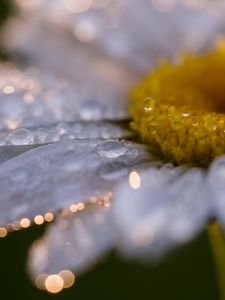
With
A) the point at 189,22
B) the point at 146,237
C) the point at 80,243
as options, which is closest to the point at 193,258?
the point at 189,22

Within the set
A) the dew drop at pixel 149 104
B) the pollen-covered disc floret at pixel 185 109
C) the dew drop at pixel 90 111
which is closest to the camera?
the pollen-covered disc floret at pixel 185 109

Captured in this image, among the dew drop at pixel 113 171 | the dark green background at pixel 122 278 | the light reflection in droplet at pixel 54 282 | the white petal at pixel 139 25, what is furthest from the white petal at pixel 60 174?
the dark green background at pixel 122 278

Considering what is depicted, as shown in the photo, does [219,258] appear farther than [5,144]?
Yes

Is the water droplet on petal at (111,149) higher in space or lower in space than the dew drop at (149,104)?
lower

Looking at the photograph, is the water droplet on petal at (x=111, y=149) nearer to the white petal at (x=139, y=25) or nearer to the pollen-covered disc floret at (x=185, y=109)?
the pollen-covered disc floret at (x=185, y=109)

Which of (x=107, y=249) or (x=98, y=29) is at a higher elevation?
(x=98, y=29)

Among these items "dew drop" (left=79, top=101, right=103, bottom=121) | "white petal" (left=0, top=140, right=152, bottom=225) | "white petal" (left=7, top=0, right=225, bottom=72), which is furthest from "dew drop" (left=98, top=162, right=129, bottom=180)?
"white petal" (left=7, top=0, right=225, bottom=72)

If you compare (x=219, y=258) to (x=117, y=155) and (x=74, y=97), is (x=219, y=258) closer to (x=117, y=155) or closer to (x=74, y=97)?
(x=117, y=155)

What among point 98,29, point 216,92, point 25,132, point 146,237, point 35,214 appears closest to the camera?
point 146,237
